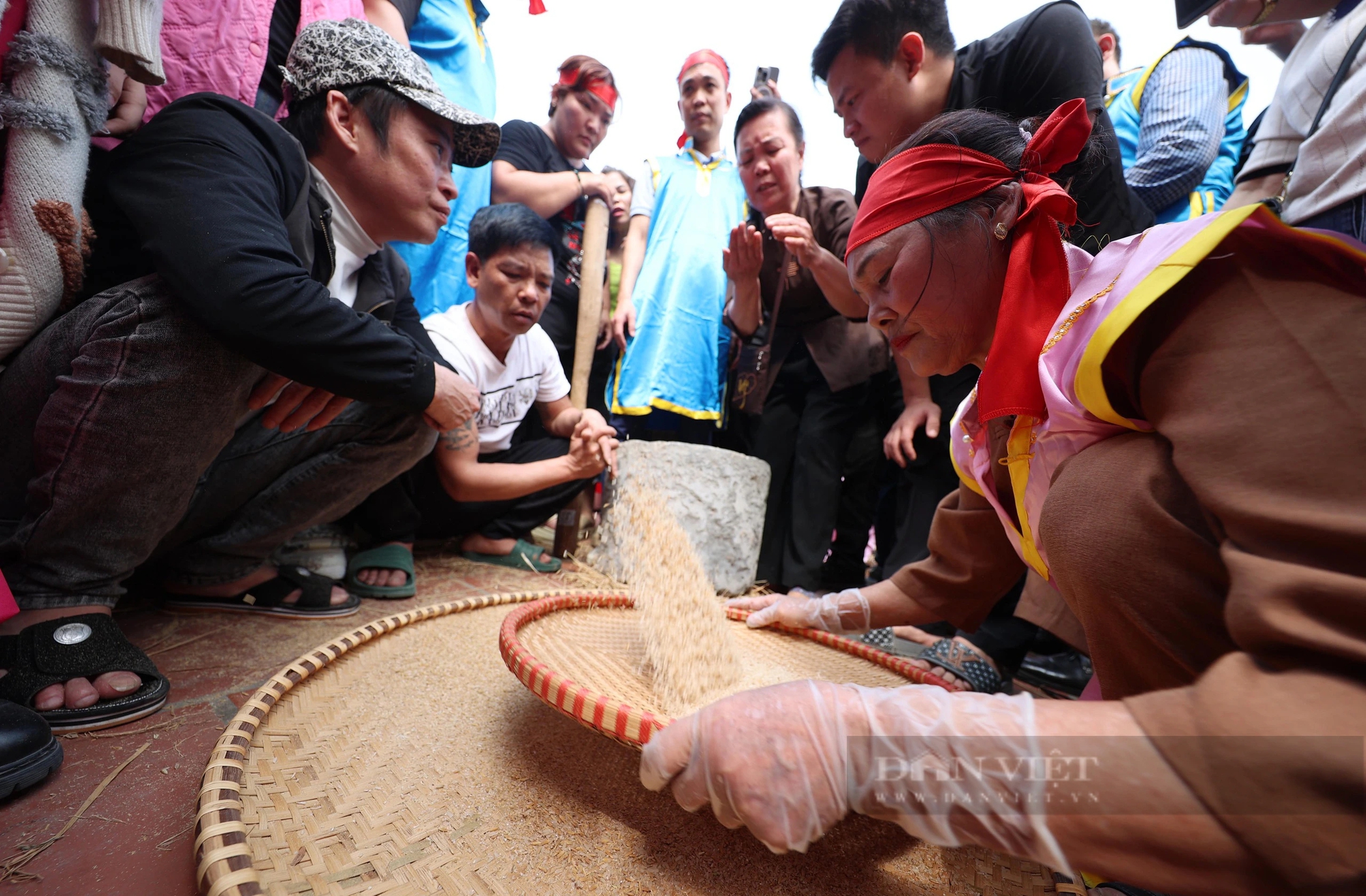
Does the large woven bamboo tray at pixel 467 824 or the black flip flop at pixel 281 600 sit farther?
the black flip flop at pixel 281 600

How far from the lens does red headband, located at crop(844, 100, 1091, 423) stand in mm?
894

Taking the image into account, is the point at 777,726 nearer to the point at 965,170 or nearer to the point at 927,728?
the point at 927,728

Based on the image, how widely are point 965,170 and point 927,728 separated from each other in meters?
0.87

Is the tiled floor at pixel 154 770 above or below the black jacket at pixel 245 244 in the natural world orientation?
below

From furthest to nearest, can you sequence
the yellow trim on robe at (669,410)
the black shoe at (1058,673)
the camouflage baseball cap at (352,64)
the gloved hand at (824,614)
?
the yellow trim on robe at (669,410)
the black shoe at (1058,673)
the camouflage baseball cap at (352,64)
the gloved hand at (824,614)

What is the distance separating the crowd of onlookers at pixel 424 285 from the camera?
114cm

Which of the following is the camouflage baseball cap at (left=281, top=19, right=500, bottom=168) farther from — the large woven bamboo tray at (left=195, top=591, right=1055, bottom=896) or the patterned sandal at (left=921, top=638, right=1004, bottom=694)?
the patterned sandal at (left=921, top=638, right=1004, bottom=694)

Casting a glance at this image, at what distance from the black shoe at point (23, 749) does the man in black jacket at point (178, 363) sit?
130 millimetres

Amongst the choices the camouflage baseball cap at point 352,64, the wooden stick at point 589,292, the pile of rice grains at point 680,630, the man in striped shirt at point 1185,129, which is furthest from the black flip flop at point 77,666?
the man in striped shirt at point 1185,129

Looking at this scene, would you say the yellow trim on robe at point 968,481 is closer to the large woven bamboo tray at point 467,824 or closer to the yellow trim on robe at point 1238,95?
the large woven bamboo tray at point 467,824

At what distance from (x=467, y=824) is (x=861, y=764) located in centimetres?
56

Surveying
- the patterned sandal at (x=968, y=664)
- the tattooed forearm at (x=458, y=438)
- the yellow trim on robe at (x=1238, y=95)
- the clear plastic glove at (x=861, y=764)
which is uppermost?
the yellow trim on robe at (x=1238, y=95)

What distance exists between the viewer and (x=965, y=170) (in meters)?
1.01

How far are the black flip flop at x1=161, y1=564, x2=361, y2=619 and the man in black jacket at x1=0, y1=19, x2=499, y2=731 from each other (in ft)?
0.53
